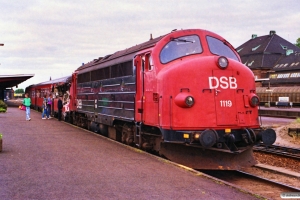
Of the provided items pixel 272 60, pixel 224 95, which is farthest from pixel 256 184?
pixel 272 60

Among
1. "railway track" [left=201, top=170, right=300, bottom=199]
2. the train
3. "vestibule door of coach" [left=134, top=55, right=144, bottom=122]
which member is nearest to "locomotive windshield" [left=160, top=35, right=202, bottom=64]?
the train

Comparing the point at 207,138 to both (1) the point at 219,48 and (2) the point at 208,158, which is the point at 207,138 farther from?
(1) the point at 219,48

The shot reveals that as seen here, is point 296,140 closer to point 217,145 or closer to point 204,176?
point 217,145

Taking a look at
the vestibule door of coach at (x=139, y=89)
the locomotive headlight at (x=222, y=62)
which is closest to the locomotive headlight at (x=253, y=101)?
the locomotive headlight at (x=222, y=62)

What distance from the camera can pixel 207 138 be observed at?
367 inches

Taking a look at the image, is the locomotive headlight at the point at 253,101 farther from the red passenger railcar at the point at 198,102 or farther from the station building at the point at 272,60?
the station building at the point at 272,60

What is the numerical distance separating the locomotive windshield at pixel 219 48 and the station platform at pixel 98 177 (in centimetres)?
332

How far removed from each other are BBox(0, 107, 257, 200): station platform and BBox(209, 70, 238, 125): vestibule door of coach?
170cm

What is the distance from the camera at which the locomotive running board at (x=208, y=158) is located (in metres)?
10.1

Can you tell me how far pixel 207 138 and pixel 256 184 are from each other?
6.27ft

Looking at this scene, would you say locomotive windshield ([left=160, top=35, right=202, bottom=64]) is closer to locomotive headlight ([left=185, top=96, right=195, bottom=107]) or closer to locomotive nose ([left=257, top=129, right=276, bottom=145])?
locomotive headlight ([left=185, top=96, right=195, bottom=107])

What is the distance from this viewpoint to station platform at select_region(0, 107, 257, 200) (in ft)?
22.8

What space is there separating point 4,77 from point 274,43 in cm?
5689

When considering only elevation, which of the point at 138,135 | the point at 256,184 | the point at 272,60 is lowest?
the point at 256,184
